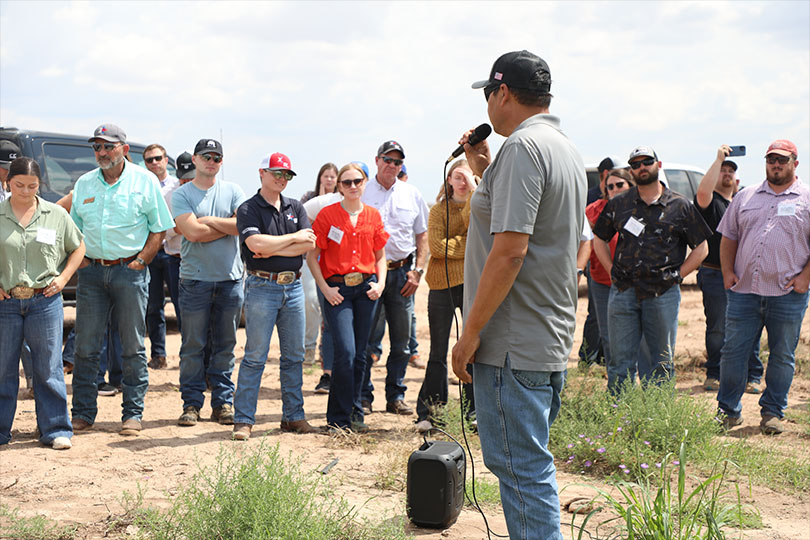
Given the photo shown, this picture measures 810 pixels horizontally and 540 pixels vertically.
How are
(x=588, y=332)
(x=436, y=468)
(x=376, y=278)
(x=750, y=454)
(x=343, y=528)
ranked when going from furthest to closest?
(x=588, y=332) → (x=376, y=278) → (x=750, y=454) → (x=436, y=468) → (x=343, y=528)

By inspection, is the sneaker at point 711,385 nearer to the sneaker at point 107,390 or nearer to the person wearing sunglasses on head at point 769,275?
the person wearing sunglasses on head at point 769,275

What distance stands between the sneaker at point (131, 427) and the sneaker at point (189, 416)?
0.34 metres

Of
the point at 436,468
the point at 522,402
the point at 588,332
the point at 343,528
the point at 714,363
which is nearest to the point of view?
the point at 522,402

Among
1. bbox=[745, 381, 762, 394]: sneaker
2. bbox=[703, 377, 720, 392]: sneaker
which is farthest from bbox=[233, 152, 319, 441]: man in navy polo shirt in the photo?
bbox=[745, 381, 762, 394]: sneaker

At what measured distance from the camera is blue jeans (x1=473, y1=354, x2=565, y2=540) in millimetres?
2822

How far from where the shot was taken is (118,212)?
5.96m

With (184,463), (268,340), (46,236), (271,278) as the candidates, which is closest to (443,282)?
(271,278)

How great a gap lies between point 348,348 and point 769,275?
3334 millimetres

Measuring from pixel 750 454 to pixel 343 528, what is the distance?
315cm

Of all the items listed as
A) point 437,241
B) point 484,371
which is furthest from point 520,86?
point 437,241

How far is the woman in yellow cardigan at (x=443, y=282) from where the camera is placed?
6.07 meters

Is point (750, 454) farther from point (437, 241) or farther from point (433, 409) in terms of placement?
point (437, 241)

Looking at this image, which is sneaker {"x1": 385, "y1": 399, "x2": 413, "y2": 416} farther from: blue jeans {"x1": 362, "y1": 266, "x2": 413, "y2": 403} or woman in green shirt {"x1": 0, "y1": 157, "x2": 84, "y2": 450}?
woman in green shirt {"x1": 0, "y1": 157, "x2": 84, "y2": 450}

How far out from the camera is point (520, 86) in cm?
291
